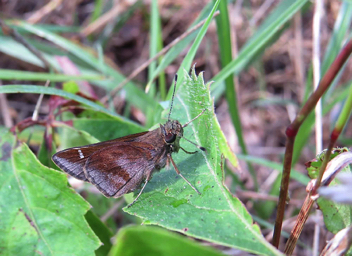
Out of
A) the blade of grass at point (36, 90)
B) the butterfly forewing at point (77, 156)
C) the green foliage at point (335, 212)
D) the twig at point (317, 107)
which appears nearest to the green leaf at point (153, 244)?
the green foliage at point (335, 212)

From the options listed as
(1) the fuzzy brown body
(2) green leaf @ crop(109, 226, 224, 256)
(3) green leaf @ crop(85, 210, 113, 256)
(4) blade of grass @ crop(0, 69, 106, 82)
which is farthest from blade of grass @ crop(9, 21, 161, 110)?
(2) green leaf @ crop(109, 226, 224, 256)

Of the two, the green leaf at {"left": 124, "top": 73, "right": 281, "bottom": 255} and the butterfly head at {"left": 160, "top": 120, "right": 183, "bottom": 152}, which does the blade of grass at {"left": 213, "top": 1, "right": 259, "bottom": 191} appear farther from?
the butterfly head at {"left": 160, "top": 120, "right": 183, "bottom": 152}

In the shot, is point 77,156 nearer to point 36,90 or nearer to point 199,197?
point 36,90

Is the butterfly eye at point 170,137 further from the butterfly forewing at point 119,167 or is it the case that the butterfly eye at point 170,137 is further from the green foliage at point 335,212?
the green foliage at point 335,212

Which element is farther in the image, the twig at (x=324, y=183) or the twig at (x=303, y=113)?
the twig at (x=324, y=183)

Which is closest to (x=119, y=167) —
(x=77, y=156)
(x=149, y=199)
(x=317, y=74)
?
(x=77, y=156)

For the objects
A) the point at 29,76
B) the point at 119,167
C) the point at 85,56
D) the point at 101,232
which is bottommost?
the point at 101,232
